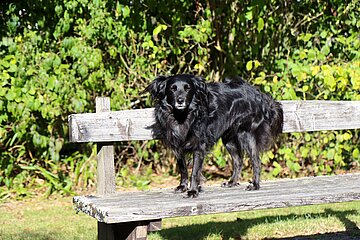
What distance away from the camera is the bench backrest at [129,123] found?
4113 mm

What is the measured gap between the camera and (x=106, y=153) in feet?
13.6

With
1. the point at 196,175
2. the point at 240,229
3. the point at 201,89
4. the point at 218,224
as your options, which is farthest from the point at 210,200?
the point at 218,224

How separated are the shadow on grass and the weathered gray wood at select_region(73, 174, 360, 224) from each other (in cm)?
111

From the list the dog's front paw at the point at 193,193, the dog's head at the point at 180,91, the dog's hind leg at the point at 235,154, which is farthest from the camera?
the dog's hind leg at the point at 235,154

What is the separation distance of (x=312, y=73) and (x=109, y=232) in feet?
13.1

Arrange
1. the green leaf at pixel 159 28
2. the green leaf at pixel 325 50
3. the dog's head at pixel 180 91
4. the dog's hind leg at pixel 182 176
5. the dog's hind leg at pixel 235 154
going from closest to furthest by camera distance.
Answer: the dog's head at pixel 180 91 < the dog's hind leg at pixel 182 176 < the dog's hind leg at pixel 235 154 < the green leaf at pixel 159 28 < the green leaf at pixel 325 50

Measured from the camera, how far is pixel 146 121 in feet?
14.9

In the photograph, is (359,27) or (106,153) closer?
(106,153)

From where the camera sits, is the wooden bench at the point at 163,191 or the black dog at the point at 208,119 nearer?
the wooden bench at the point at 163,191

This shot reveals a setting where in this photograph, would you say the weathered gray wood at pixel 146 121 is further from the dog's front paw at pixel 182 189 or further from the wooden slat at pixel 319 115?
the dog's front paw at pixel 182 189

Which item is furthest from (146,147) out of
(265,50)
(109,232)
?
(109,232)

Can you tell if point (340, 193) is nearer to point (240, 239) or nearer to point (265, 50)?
point (240, 239)

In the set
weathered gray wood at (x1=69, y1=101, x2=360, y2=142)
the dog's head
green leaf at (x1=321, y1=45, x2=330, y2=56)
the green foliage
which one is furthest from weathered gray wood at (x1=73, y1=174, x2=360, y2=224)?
green leaf at (x1=321, y1=45, x2=330, y2=56)

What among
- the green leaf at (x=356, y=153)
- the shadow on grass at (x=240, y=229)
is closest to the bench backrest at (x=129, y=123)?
the shadow on grass at (x=240, y=229)
